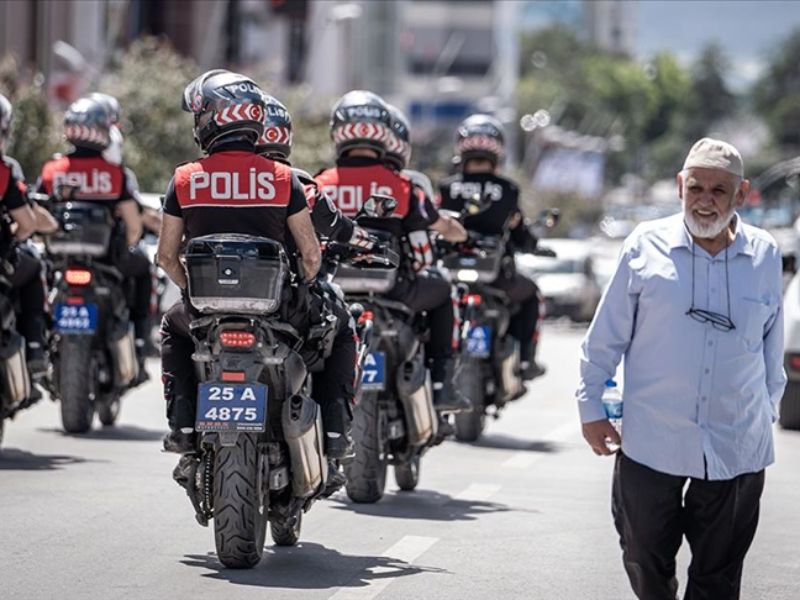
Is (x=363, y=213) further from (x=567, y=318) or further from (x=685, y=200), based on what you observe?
(x=567, y=318)

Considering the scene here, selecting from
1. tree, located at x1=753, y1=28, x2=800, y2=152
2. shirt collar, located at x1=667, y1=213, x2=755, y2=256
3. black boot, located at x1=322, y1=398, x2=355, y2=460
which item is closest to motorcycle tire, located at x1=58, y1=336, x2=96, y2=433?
A: black boot, located at x1=322, y1=398, x2=355, y2=460

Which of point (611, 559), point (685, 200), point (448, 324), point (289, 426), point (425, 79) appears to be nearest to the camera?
point (685, 200)

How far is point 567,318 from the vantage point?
148 ft

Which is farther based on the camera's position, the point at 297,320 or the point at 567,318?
the point at 567,318

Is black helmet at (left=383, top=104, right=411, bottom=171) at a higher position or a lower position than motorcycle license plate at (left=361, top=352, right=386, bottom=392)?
higher

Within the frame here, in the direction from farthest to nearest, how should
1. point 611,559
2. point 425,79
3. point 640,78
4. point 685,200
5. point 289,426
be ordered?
point 640,78 → point 425,79 → point 611,559 → point 289,426 → point 685,200

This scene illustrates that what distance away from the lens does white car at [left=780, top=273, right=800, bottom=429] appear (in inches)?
664

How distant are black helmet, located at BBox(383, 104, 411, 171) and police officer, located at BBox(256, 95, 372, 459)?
7.53ft

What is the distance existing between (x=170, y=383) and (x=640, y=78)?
16798cm

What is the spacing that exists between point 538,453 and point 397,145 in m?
3.70

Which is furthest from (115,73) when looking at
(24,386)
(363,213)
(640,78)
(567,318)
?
(640,78)

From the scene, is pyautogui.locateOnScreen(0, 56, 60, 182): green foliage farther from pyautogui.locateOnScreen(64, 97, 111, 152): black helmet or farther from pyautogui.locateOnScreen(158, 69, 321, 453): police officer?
pyautogui.locateOnScreen(158, 69, 321, 453): police officer

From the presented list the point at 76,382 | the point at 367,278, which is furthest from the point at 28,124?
the point at 367,278

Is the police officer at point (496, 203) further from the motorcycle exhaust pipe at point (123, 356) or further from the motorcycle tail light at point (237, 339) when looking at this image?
the motorcycle tail light at point (237, 339)
